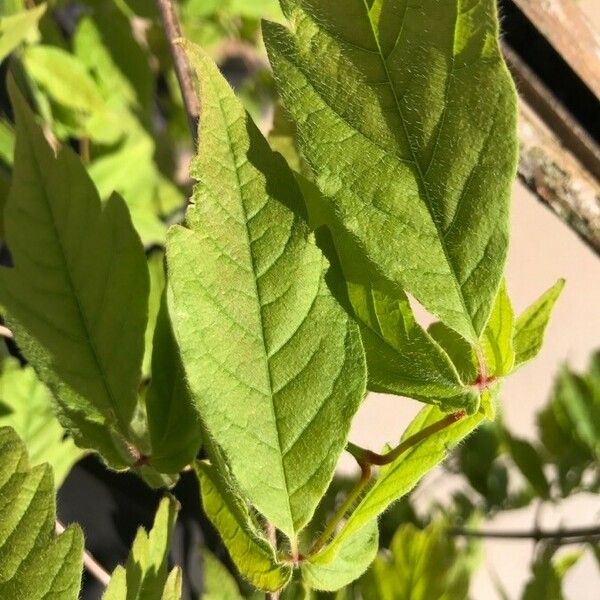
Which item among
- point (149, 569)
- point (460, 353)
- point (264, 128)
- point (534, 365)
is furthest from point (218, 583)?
point (534, 365)

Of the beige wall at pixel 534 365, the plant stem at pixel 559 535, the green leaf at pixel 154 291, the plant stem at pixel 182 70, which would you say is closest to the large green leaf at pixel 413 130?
the plant stem at pixel 182 70

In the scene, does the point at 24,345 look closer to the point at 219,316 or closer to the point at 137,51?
the point at 219,316

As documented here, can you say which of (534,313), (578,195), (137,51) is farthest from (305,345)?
(137,51)

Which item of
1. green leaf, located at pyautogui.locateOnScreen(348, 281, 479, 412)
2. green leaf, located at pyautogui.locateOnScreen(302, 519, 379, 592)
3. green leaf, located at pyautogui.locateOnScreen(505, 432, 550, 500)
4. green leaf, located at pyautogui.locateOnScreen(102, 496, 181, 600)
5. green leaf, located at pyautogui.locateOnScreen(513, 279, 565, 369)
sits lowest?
green leaf, located at pyautogui.locateOnScreen(505, 432, 550, 500)

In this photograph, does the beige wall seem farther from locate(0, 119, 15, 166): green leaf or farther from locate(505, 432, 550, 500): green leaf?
locate(0, 119, 15, 166): green leaf

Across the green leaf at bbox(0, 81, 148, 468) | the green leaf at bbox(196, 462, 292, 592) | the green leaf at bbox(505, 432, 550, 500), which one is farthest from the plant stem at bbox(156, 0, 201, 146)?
the green leaf at bbox(505, 432, 550, 500)
